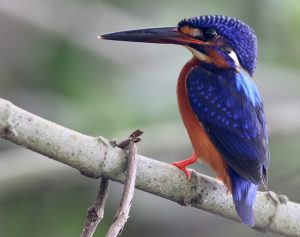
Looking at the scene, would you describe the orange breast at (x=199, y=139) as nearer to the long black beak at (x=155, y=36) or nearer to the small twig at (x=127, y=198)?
the long black beak at (x=155, y=36)

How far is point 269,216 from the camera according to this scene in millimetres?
3275

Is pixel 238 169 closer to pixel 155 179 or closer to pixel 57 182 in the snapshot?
pixel 155 179

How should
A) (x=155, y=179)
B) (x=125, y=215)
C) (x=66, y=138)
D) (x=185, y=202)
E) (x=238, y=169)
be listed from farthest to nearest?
(x=238, y=169) → (x=185, y=202) → (x=155, y=179) → (x=66, y=138) → (x=125, y=215)

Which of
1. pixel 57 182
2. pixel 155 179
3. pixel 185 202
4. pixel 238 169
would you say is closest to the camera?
pixel 155 179

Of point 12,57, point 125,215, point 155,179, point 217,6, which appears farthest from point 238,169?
point 12,57

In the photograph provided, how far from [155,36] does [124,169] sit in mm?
946

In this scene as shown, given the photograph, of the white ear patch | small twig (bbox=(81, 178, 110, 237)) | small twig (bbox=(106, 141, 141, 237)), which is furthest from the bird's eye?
small twig (bbox=(81, 178, 110, 237))

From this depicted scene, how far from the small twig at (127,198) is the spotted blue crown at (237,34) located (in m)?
1.13

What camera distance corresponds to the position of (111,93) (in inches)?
232

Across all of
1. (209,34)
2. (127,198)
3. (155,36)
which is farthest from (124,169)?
(209,34)

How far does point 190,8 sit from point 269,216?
3139 mm

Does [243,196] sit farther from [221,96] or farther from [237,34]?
[237,34]

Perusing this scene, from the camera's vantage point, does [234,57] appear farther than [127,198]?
Yes

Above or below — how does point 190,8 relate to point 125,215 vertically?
above
